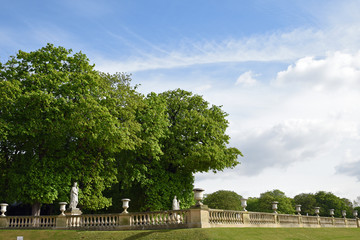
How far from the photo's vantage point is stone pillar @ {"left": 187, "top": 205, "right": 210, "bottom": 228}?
2206 centimetres

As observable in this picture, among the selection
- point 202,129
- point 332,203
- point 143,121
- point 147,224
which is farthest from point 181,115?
point 332,203

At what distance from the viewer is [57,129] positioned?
99.2 feet

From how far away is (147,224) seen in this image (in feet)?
78.1

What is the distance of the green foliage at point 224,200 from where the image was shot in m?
88.7

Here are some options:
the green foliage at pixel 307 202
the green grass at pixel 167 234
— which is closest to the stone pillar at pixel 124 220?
the green grass at pixel 167 234

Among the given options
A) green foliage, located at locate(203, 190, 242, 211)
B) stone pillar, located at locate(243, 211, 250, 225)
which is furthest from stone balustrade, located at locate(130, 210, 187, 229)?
green foliage, located at locate(203, 190, 242, 211)

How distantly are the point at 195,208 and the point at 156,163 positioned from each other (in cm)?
1798

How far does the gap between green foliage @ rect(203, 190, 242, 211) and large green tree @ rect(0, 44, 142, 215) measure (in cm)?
5627

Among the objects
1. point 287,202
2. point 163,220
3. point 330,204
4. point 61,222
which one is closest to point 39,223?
point 61,222

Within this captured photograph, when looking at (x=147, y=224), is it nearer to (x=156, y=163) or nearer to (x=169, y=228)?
(x=169, y=228)

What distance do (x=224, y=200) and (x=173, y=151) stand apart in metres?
52.6

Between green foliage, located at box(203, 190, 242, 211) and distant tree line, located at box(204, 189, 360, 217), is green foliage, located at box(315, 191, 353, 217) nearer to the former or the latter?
distant tree line, located at box(204, 189, 360, 217)

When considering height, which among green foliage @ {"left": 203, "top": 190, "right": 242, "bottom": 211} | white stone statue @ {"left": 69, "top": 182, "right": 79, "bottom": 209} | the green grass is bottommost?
the green grass

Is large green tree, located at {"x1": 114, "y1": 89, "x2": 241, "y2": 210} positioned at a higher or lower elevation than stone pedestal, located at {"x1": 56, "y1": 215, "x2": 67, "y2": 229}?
higher
